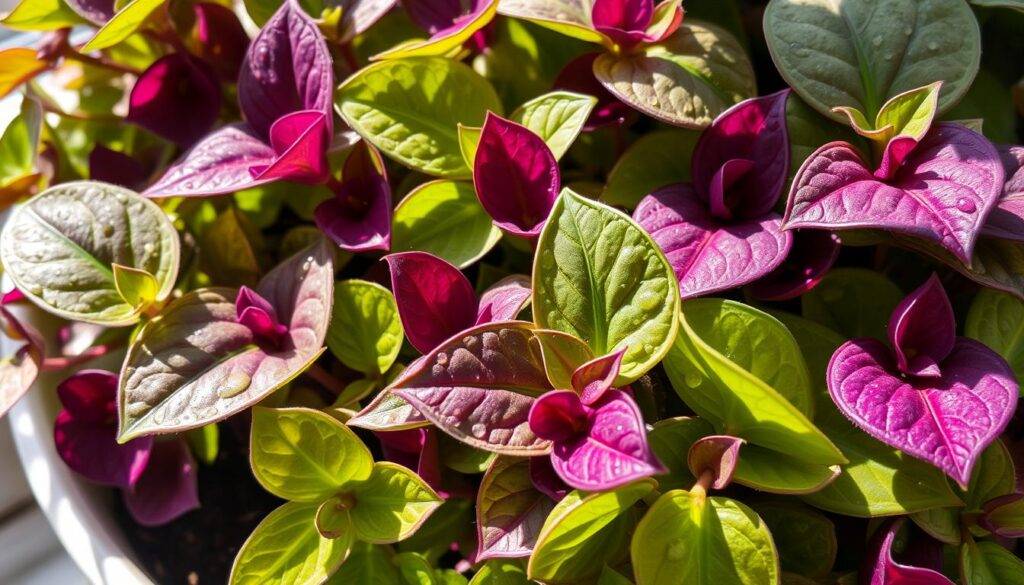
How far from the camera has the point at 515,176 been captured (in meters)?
0.66

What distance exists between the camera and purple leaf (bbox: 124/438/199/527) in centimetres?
77

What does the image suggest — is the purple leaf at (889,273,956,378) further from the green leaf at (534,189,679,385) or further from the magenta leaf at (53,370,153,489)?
the magenta leaf at (53,370,153,489)

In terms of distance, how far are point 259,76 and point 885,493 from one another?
0.59 meters

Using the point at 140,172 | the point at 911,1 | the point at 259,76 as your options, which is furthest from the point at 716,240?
the point at 140,172

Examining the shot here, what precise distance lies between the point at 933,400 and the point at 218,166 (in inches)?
22.5

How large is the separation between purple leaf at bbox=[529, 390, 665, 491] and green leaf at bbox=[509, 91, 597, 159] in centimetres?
23

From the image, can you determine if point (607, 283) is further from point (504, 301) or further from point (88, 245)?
point (88, 245)

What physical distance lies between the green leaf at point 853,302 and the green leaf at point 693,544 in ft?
0.71

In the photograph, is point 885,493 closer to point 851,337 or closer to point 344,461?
point 851,337

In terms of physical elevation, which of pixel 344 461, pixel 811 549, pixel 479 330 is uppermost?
pixel 479 330

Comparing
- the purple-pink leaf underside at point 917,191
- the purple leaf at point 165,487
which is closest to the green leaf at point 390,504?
the purple leaf at point 165,487

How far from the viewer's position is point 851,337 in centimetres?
69

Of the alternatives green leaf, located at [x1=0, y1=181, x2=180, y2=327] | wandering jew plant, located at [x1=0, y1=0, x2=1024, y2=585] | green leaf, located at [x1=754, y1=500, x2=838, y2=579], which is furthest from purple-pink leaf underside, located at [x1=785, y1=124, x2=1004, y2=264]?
green leaf, located at [x1=0, y1=181, x2=180, y2=327]

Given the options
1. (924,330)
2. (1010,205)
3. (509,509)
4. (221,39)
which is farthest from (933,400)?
(221,39)
